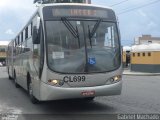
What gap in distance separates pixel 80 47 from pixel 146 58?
30030 millimetres

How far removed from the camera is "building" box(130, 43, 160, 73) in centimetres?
3894

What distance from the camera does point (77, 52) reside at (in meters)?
11.0

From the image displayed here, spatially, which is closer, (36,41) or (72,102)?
(36,41)

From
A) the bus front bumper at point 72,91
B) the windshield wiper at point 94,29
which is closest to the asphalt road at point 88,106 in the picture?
the bus front bumper at point 72,91

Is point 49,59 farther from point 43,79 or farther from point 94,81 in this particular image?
point 94,81

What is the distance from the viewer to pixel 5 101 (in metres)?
14.6

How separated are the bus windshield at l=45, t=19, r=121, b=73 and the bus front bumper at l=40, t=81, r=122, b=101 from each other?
0.49m

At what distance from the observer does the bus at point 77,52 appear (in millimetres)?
10812

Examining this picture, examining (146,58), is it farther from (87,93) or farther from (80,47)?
(87,93)

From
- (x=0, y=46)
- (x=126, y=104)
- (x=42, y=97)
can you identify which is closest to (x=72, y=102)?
(x=126, y=104)

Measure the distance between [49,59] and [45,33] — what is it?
2.45 ft

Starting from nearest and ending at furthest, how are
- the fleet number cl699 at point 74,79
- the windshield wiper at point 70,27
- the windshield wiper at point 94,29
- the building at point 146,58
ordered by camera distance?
the fleet number cl699 at point 74,79, the windshield wiper at point 70,27, the windshield wiper at point 94,29, the building at point 146,58

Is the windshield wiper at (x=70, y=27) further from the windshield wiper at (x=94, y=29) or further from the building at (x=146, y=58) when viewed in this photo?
the building at (x=146, y=58)

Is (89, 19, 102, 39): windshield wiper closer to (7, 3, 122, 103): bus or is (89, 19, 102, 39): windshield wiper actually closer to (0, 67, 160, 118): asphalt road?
(7, 3, 122, 103): bus
